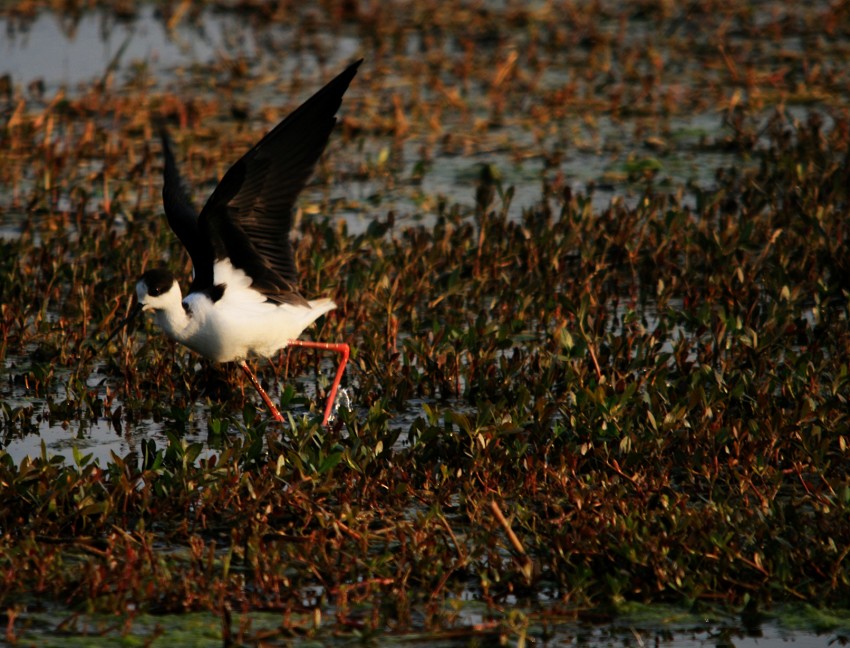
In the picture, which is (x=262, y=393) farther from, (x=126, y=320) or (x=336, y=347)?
(x=126, y=320)

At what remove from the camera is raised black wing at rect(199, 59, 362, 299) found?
18.5 ft

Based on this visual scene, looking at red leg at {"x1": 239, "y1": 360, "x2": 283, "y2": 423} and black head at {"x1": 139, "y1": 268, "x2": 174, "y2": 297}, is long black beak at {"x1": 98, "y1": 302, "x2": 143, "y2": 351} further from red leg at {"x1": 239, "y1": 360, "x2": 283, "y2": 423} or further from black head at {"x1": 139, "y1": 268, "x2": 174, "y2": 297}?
red leg at {"x1": 239, "y1": 360, "x2": 283, "y2": 423}

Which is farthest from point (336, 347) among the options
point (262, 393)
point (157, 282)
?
point (157, 282)

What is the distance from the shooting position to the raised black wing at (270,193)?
5.62 m

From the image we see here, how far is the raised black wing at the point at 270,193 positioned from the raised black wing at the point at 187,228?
6cm

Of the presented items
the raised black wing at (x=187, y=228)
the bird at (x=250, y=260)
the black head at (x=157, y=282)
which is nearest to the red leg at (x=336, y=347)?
the bird at (x=250, y=260)

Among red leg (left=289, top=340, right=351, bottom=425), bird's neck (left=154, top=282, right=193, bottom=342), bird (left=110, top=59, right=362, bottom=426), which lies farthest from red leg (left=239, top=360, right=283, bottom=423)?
bird's neck (left=154, top=282, right=193, bottom=342)

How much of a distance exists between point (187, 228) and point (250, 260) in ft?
1.00

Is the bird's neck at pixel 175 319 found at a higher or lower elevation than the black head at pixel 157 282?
lower

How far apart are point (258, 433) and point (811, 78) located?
693cm

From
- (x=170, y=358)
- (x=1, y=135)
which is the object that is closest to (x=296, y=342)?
(x=170, y=358)

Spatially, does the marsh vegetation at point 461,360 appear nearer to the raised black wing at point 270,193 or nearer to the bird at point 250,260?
the bird at point 250,260

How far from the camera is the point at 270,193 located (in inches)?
231

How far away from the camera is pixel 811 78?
10719 mm
